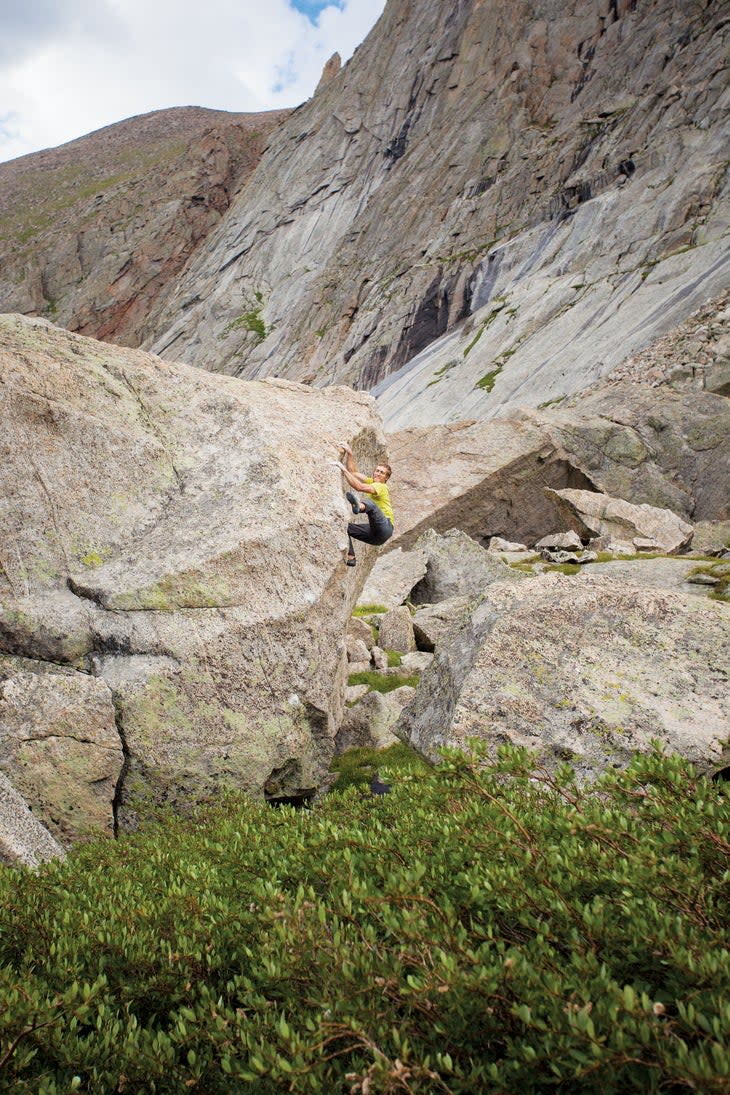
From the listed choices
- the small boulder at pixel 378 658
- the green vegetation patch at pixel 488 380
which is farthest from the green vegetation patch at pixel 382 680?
the green vegetation patch at pixel 488 380

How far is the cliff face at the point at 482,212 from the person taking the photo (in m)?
73.9

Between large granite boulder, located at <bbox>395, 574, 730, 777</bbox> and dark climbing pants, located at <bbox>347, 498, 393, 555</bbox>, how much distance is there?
4151 millimetres

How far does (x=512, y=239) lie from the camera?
10325 cm

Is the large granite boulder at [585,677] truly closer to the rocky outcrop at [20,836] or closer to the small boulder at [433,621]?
the rocky outcrop at [20,836]

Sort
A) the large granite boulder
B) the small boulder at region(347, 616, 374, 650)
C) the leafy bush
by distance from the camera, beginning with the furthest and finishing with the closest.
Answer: the small boulder at region(347, 616, 374, 650), the large granite boulder, the leafy bush

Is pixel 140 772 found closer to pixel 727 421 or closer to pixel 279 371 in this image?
pixel 727 421

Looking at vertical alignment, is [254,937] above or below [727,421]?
above

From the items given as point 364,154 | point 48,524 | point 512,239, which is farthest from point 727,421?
point 364,154

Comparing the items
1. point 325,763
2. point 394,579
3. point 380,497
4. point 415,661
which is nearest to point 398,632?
point 415,661

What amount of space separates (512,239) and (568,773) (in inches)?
4305

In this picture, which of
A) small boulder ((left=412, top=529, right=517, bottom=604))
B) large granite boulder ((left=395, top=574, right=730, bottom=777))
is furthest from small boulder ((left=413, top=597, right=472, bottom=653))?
large granite boulder ((left=395, top=574, right=730, bottom=777))

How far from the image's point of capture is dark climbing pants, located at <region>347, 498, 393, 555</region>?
17.1 m

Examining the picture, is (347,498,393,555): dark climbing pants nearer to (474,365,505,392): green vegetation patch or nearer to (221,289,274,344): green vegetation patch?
(474,365,505,392): green vegetation patch

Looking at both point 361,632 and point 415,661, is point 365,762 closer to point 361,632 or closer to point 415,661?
point 415,661
